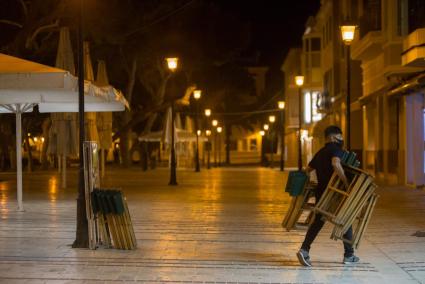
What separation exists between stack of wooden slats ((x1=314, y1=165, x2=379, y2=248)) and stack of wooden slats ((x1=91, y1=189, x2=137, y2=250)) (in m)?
2.85

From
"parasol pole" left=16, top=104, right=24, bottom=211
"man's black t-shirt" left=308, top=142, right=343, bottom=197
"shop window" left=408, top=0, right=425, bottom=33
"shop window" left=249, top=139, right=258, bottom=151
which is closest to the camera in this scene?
"man's black t-shirt" left=308, top=142, right=343, bottom=197

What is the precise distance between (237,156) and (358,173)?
237ft

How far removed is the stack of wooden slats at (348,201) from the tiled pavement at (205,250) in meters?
0.62

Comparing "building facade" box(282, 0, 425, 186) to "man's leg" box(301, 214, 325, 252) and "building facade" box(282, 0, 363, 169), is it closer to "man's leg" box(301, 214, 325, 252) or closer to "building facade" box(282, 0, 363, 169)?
"building facade" box(282, 0, 363, 169)

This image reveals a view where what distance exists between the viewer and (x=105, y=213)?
10.2 metres

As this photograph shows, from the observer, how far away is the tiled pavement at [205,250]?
8523 millimetres

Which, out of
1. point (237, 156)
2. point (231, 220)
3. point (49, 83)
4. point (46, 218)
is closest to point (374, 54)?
point (231, 220)

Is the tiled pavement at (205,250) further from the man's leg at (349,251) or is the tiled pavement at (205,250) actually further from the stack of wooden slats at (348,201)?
the stack of wooden slats at (348,201)

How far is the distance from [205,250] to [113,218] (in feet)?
4.69

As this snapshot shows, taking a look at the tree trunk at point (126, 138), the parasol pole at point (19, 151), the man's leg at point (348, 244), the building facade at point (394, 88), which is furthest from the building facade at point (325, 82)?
the man's leg at point (348, 244)

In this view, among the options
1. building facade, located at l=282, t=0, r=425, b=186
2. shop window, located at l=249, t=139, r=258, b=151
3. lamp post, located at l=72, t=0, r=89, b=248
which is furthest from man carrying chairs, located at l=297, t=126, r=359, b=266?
shop window, located at l=249, t=139, r=258, b=151

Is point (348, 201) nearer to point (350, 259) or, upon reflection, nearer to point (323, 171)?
point (323, 171)

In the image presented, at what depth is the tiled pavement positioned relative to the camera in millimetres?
8523

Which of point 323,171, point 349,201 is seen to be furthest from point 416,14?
point 349,201
